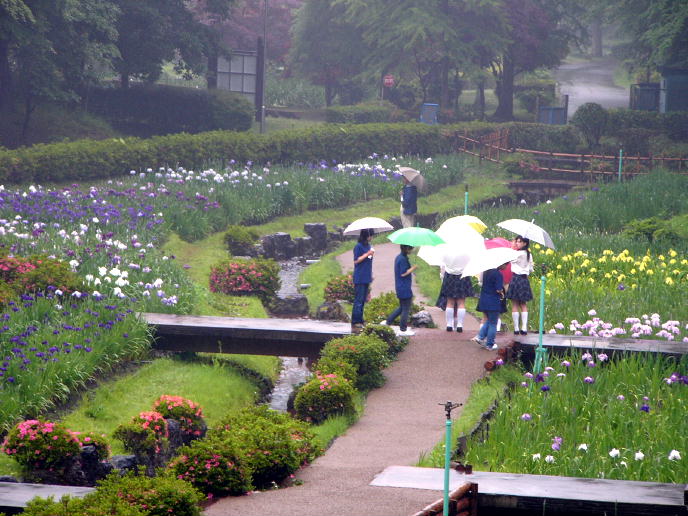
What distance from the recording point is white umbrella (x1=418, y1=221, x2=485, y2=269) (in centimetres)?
1397

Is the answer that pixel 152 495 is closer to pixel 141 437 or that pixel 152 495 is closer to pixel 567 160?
pixel 141 437

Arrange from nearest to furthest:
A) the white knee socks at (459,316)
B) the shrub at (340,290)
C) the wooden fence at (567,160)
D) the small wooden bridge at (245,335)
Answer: the small wooden bridge at (245,335), the white knee socks at (459,316), the shrub at (340,290), the wooden fence at (567,160)

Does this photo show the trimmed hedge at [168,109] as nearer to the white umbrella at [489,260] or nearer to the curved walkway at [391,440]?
the curved walkway at [391,440]

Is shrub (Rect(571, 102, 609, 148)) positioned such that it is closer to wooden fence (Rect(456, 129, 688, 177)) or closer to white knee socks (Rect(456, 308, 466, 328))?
wooden fence (Rect(456, 129, 688, 177))

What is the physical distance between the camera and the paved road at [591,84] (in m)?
55.7

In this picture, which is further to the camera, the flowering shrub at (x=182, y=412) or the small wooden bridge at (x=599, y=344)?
the small wooden bridge at (x=599, y=344)

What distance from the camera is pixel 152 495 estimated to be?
766cm

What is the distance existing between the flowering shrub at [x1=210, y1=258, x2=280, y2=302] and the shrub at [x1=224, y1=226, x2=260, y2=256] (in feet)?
10.2

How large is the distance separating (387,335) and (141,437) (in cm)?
445

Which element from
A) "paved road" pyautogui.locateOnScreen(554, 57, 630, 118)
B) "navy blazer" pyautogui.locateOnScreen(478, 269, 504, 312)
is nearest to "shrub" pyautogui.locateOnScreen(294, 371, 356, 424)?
"navy blazer" pyautogui.locateOnScreen(478, 269, 504, 312)

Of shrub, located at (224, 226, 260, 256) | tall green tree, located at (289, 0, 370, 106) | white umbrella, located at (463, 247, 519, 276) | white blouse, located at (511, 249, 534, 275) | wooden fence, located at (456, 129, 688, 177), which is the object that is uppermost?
tall green tree, located at (289, 0, 370, 106)

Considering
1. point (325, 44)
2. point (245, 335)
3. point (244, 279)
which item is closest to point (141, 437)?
point (245, 335)

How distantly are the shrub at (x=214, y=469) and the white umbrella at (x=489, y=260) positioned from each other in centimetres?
487

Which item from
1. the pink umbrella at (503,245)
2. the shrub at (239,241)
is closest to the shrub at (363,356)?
the pink umbrella at (503,245)
